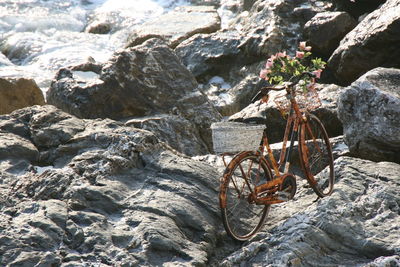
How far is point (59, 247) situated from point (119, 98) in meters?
4.34

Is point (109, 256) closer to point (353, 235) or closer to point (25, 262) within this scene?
point (25, 262)

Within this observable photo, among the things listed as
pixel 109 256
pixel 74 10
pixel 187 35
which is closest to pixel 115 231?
pixel 109 256

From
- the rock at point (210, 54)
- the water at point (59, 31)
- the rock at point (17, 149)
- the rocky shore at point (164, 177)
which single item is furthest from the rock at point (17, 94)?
the rock at point (17, 149)

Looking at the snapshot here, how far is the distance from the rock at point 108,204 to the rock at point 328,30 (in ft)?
19.0

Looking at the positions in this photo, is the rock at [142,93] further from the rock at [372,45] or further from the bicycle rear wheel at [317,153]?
the bicycle rear wheel at [317,153]

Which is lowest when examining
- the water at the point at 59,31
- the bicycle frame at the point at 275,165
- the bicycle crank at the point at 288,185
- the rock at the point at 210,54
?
the water at the point at 59,31

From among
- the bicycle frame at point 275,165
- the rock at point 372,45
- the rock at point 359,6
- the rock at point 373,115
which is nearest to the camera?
the bicycle frame at point 275,165

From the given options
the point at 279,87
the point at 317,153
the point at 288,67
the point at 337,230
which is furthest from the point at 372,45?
the point at 337,230

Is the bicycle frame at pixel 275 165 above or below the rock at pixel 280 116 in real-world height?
above

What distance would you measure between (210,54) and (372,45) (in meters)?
4.03

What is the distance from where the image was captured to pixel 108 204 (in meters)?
A: 5.20

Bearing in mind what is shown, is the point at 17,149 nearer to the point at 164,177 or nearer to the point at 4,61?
the point at 164,177

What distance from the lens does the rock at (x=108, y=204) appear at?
4.64 m

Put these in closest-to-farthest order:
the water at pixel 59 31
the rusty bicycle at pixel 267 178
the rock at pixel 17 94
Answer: the rusty bicycle at pixel 267 178
the rock at pixel 17 94
the water at pixel 59 31
